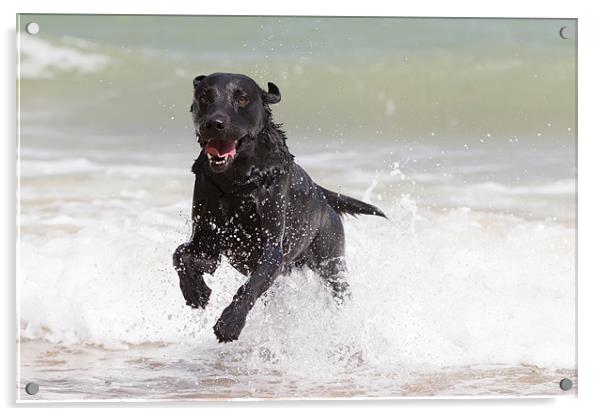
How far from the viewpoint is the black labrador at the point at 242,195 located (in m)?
3.73

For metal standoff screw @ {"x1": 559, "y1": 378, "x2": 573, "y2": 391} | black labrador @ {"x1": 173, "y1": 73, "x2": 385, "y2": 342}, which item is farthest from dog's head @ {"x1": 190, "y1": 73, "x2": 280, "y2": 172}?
metal standoff screw @ {"x1": 559, "y1": 378, "x2": 573, "y2": 391}

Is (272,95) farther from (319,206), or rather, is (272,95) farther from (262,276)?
(262,276)

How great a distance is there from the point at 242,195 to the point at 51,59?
98 centimetres

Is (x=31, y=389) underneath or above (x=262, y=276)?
underneath

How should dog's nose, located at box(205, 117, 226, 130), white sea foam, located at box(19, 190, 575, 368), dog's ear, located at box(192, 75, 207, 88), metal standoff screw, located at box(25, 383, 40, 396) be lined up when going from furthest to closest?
white sea foam, located at box(19, 190, 575, 368) < metal standoff screw, located at box(25, 383, 40, 396) < dog's ear, located at box(192, 75, 207, 88) < dog's nose, located at box(205, 117, 226, 130)

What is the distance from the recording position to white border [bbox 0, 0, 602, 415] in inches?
157

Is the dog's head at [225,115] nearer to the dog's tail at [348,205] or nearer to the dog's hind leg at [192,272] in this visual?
the dog's hind leg at [192,272]

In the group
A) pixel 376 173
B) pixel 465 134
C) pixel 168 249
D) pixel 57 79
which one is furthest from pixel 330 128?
pixel 57 79

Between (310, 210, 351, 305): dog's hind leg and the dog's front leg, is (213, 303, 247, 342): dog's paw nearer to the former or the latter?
the dog's front leg

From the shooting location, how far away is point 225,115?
12.1ft

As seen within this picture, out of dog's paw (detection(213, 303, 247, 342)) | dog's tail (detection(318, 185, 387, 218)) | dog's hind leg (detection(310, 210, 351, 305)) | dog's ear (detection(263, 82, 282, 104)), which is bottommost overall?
dog's paw (detection(213, 303, 247, 342))
